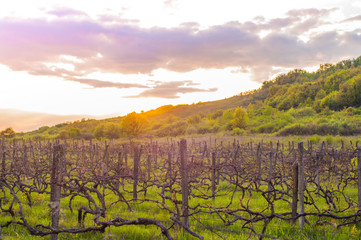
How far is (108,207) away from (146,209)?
1235mm

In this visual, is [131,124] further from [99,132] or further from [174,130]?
[174,130]

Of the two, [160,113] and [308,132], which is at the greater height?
[160,113]

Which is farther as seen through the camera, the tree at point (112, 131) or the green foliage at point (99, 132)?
the green foliage at point (99, 132)

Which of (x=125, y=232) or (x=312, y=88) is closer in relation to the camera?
(x=125, y=232)

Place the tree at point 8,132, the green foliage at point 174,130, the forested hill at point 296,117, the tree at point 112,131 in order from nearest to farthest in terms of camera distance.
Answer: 1. the forested hill at point 296,117
2. the green foliage at point 174,130
3. the tree at point 112,131
4. the tree at point 8,132

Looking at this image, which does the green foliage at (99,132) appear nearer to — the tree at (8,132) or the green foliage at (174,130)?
the green foliage at (174,130)

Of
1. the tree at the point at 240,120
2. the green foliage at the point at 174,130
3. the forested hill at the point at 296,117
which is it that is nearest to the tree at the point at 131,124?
the forested hill at the point at 296,117

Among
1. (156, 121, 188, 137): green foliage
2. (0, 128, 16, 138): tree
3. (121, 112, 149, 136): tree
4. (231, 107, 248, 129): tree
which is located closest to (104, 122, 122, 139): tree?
(121, 112, 149, 136): tree

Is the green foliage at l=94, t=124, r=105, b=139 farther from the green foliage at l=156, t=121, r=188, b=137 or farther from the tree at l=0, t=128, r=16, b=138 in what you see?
the tree at l=0, t=128, r=16, b=138

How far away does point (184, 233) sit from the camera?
582cm

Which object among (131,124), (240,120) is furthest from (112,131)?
(240,120)

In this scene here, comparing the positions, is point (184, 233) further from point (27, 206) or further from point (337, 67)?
point (337, 67)

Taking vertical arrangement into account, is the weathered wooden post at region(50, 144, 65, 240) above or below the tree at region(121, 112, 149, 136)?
below

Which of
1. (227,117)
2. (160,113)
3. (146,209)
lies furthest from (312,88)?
(160,113)
